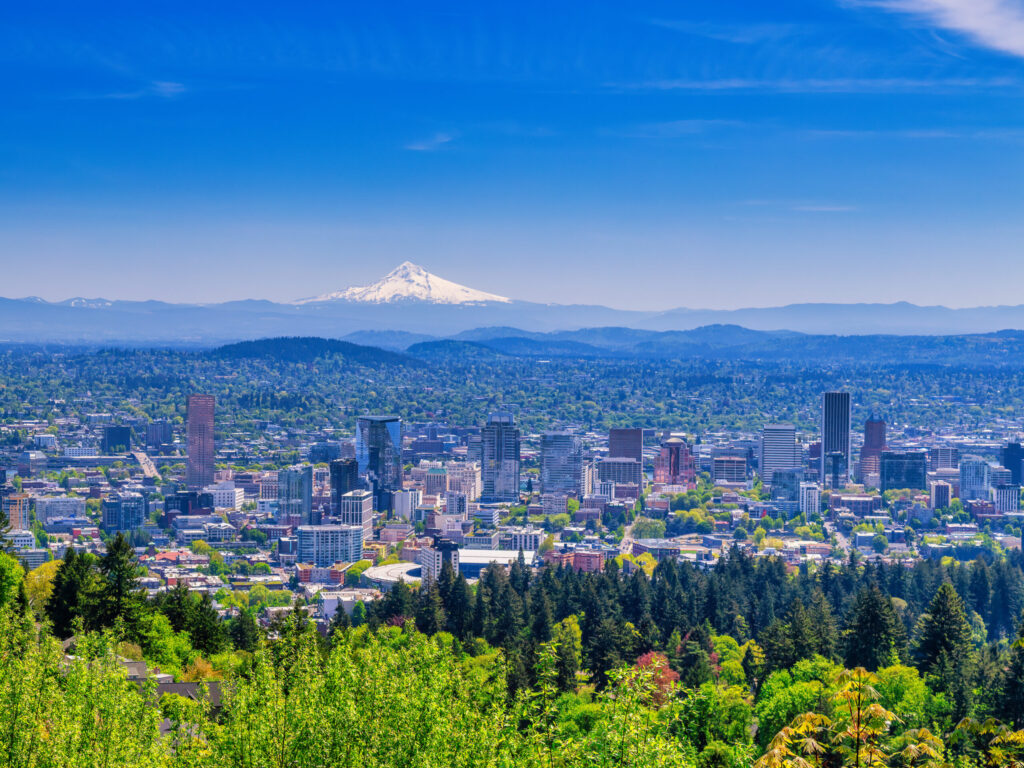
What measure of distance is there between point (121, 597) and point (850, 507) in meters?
61.3

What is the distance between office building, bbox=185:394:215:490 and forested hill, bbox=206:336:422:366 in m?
72.3

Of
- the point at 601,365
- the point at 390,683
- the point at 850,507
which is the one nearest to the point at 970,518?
the point at 850,507

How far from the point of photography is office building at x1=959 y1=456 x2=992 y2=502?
257 feet

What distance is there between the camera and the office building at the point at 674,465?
282 ft

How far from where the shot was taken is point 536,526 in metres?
68.7

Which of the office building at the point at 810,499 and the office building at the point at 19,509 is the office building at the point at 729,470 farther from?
the office building at the point at 19,509

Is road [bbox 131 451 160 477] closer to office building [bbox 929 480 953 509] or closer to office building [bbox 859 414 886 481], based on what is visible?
office building [bbox 859 414 886 481]

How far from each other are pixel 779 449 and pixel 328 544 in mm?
42681

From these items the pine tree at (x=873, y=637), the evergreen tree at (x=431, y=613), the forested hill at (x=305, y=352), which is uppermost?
the forested hill at (x=305, y=352)

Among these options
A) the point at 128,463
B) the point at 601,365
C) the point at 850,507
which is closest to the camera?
the point at 850,507

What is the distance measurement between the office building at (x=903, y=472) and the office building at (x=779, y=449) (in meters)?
7.47

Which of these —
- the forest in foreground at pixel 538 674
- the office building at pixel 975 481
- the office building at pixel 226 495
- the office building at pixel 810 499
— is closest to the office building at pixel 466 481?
the office building at pixel 226 495

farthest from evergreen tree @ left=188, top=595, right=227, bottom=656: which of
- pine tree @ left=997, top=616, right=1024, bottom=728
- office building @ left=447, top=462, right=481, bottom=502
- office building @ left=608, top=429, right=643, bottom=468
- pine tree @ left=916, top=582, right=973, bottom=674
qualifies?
office building @ left=608, top=429, right=643, bottom=468

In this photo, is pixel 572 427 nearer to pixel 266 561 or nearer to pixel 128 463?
pixel 128 463
